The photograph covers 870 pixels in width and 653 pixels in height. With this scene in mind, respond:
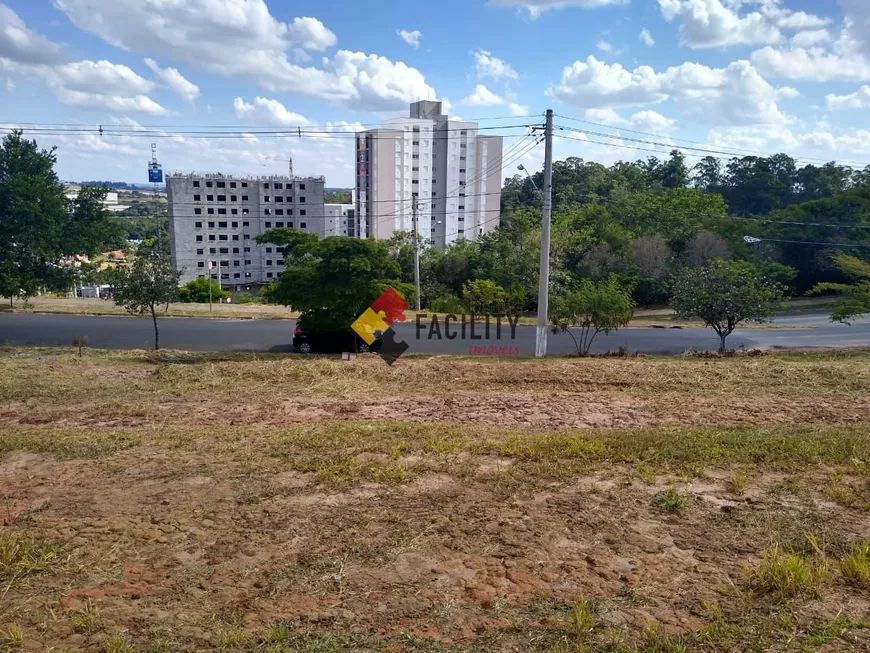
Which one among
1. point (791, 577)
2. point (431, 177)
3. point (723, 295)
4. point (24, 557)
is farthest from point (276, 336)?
point (431, 177)

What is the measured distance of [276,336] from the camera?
22.5 meters

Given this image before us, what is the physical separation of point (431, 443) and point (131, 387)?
23.7 ft

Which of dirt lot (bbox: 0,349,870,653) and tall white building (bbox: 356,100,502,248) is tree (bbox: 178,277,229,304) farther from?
tall white building (bbox: 356,100,502,248)

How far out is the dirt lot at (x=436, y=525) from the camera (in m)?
4.20

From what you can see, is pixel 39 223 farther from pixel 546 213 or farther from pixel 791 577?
pixel 791 577

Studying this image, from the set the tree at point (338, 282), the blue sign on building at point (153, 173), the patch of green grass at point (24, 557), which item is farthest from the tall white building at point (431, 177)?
the patch of green grass at point (24, 557)

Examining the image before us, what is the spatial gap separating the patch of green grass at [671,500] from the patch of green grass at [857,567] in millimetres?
1431

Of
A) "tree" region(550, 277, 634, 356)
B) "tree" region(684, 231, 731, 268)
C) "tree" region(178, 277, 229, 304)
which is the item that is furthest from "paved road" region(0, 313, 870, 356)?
"tree" region(178, 277, 229, 304)

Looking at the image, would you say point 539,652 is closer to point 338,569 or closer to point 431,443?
point 338,569

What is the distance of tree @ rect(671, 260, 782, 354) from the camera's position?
1706cm

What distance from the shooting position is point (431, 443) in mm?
7961

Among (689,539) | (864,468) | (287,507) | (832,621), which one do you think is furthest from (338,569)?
(864,468)
